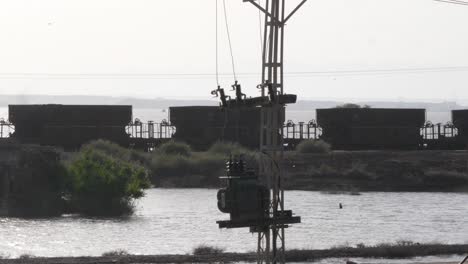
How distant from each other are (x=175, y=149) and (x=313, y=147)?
11.4 m

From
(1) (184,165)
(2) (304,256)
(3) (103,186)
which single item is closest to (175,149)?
(1) (184,165)

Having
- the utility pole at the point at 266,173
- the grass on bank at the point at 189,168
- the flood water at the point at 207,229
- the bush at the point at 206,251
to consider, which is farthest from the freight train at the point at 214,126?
the utility pole at the point at 266,173

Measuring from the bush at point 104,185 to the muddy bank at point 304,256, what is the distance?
55.6 feet

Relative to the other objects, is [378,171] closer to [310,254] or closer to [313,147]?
[313,147]

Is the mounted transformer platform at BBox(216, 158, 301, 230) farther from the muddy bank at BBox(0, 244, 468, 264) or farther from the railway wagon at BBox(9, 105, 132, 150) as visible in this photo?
the railway wagon at BBox(9, 105, 132, 150)

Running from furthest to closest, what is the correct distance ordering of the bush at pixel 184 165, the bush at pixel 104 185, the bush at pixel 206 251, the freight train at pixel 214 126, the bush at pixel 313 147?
the bush at pixel 313 147
the freight train at pixel 214 126
the bush at pixel 184 165
the bush at pixel 104 185
the bush at pixel 206 251

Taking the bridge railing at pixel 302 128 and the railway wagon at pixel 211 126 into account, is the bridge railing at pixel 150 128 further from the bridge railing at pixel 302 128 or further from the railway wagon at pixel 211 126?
the bridge railing at pixel 302 128

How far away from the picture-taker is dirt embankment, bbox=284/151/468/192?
84.9 m

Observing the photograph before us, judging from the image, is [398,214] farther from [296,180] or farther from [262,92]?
[262,92]

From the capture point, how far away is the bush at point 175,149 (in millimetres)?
89750

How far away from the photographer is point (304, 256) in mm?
36938

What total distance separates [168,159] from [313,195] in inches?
624

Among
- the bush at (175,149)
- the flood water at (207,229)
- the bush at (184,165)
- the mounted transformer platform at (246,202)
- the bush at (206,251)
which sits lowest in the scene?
the flood water at (207,229)

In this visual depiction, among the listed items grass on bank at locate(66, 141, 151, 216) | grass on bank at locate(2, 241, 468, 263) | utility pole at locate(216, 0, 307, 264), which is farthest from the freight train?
utility pole at locate(216, 0, 307, 264)
